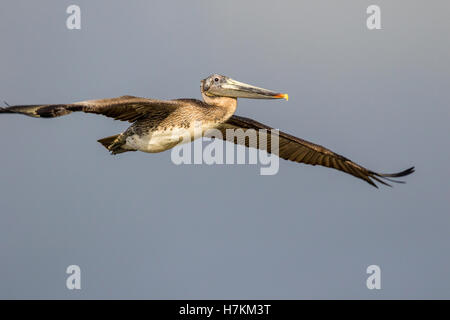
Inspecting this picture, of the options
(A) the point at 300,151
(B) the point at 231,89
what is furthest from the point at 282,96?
(A) the point at 300,151

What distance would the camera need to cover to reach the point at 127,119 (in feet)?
48.5

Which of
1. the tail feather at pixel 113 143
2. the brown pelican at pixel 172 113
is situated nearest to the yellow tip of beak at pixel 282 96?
the brown pelican at pixel 172 113

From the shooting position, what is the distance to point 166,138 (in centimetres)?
1456

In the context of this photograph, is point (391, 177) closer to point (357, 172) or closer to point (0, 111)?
point (357, 172)

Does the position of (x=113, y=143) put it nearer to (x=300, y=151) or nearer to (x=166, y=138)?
(x=166, y=138)

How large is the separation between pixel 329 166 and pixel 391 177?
5.63 feet

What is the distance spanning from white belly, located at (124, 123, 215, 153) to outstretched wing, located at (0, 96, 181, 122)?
0.34 meters

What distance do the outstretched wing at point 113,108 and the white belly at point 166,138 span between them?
338mm

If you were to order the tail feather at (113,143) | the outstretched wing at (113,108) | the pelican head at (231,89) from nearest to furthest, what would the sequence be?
the outstretched wing at (113,108) < the pelican head at (231,89) < the tail feather at (113,143)

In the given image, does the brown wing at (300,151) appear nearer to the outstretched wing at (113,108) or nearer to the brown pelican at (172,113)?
the brown pelican at (172,113)

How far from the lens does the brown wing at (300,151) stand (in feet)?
54.5

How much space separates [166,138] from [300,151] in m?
3.83

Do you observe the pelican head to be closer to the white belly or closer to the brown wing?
the white belly

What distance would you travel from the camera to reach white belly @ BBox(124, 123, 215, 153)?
14516 millimetres
